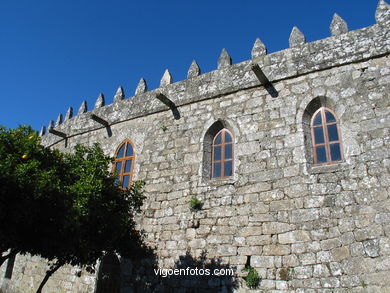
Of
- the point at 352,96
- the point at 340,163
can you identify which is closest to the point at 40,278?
the point at 340,163

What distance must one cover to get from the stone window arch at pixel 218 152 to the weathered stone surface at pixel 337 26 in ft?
10.2

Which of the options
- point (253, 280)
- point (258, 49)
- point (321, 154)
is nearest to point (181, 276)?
point (253, 280)

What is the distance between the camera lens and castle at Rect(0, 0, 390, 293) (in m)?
5.84

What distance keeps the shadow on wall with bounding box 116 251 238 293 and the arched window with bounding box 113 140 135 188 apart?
2.22m

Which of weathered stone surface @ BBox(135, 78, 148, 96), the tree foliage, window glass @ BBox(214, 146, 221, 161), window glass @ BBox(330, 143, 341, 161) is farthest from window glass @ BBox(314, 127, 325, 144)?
weathered stone surface @ BBox(135, 78, 148, 96)

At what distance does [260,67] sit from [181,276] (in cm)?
502

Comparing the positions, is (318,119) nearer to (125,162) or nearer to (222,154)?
(222,154)

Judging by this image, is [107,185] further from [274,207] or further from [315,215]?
[315,215]

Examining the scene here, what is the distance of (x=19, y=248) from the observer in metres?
5.56

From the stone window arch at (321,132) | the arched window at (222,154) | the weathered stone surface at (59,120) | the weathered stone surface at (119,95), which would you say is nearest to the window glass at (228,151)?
the arched window at (222,154)

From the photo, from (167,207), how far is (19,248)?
3.26 m

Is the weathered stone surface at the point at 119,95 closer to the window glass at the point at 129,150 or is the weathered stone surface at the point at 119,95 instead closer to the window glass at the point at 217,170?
the window glass at the point at 129,150

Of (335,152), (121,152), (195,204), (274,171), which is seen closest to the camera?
(335,152)

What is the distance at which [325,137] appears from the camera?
6836 mm
